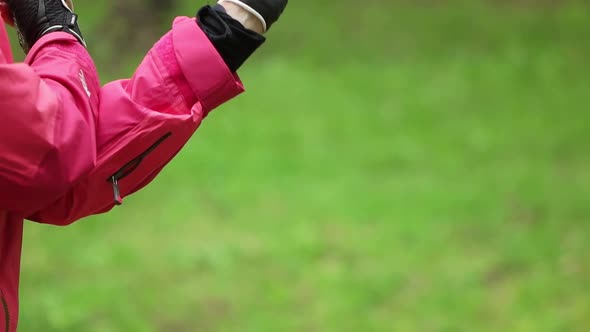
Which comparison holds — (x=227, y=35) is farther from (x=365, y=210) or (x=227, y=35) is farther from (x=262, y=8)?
(x=365, y=210)

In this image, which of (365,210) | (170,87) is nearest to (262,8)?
(170,87)

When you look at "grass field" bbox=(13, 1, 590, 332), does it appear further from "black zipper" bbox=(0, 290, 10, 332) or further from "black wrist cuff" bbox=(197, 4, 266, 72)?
"black wrist cuff" bbox=(197, 4, 266, 72)

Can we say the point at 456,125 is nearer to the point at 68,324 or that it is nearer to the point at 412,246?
the point at 412,246

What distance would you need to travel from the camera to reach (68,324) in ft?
15.1

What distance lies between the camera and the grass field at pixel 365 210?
479 centimetres

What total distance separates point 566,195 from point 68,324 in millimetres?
3166

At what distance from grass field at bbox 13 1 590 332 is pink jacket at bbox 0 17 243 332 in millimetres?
2874

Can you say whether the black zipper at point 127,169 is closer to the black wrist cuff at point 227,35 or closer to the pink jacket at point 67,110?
the pink jacket at point 67,110

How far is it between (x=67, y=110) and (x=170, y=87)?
8.8 inches

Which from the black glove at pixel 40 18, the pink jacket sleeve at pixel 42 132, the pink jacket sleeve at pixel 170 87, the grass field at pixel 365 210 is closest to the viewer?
the pink jacket sleeve at pixel 42 132

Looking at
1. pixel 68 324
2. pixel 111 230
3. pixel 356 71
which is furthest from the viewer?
pixel 356 71

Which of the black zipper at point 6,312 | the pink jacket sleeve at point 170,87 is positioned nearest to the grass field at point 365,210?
the black zipper at point 6,312

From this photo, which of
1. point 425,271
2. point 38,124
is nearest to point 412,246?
point 425,271

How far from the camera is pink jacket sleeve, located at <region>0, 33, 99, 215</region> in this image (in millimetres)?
1597
